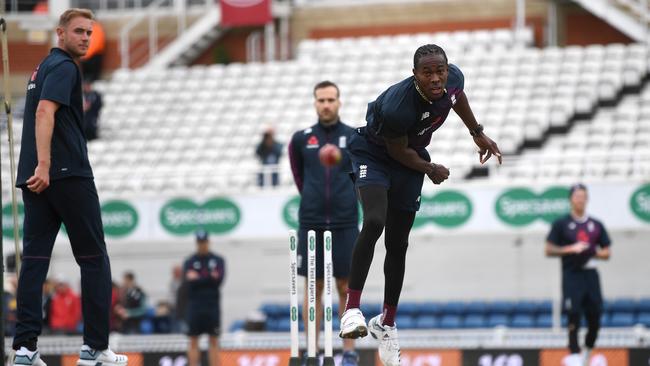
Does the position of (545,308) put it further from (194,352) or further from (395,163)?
(395,163)

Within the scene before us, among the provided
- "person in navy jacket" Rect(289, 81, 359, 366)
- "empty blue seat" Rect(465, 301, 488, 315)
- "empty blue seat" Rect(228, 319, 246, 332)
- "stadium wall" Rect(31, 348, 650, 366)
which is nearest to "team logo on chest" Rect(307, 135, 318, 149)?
"person in navy jacket" Rect(289, 81, 359, 366)

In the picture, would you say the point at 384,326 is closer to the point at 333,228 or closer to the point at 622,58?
the point at 333,228

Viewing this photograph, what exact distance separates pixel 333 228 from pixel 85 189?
3.08m

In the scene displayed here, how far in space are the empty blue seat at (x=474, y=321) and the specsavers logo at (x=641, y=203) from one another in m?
2.74

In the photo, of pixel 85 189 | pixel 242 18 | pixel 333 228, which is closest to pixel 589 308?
pixel 333 228

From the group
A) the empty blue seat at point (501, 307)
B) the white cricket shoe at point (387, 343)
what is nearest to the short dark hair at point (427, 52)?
the white cricket shoe at point (387, 343)

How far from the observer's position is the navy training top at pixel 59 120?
7.31 metres

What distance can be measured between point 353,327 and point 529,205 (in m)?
11.5

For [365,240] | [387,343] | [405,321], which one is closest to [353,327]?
[365,240]

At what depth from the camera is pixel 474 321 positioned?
18.7m

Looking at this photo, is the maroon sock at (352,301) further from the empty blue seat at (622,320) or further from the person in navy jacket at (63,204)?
the empty blue seat at (622,320)

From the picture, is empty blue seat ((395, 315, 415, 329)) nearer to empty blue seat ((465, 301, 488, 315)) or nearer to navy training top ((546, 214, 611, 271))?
empty blue seat ((465, 301, 488, 315))

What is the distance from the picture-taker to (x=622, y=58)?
2347 cm

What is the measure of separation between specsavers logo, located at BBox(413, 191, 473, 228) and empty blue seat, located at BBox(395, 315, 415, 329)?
4.63 feet
